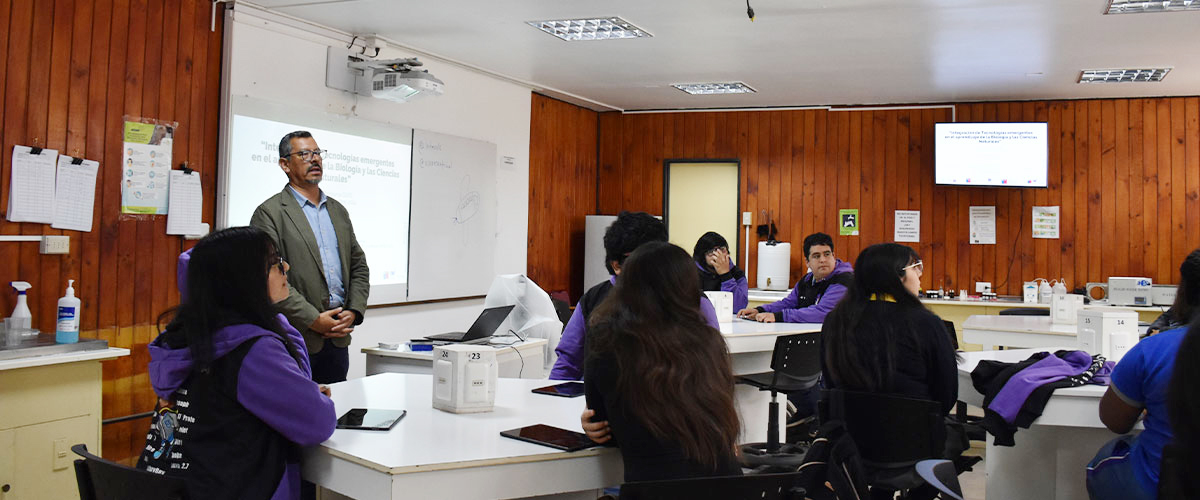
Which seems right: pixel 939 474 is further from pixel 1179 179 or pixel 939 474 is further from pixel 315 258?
pixel 1179 179

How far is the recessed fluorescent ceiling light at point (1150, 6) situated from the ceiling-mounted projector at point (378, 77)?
3.90m

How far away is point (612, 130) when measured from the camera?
8.73 m

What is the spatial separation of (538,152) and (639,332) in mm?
5818

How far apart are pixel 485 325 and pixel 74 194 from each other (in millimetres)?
1999

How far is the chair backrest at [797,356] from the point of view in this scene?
4156 mm

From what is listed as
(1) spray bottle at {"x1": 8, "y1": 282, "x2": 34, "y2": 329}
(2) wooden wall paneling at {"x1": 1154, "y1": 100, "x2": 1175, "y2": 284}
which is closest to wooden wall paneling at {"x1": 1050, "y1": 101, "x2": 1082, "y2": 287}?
(2) wooden wall paneling at {"x1": 1154, "y1": 100, "x2": 1175, "y2": 284}

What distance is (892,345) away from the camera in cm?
287

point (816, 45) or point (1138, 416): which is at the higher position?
point (816, 45)

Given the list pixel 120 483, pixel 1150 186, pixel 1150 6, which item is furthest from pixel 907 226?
pixel 120 483

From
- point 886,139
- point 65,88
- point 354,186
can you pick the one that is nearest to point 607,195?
point 886,139

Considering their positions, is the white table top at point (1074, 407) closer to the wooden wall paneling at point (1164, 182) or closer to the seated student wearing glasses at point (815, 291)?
the seated student wearing glasses at point (815, 291)

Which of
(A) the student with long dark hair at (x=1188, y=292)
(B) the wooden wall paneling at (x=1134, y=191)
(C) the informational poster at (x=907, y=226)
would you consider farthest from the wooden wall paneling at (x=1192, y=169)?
(A) the student with long dark hair at (x=1188, y=292)

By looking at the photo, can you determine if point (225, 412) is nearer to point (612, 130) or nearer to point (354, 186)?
point (354, 186)

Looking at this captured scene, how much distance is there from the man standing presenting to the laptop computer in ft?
2.11
